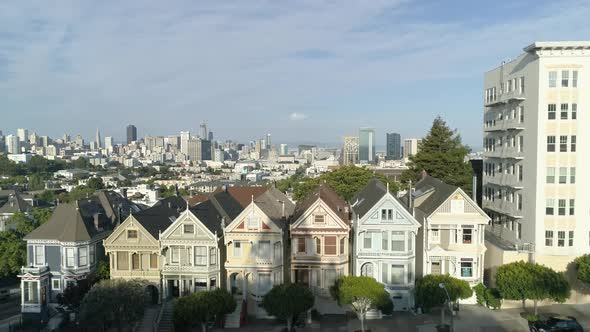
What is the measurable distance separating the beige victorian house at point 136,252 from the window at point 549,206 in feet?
99.2

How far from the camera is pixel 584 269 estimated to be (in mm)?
38438

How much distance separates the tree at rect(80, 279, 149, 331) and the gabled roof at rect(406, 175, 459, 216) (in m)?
22.1

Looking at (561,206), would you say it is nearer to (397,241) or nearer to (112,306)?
(397,241)

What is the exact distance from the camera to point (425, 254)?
40531 mm

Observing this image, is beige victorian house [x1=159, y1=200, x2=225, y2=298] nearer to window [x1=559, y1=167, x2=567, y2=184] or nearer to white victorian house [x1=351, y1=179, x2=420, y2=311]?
white victorian house [x1=351, y1=179, x2=420, y2=311]

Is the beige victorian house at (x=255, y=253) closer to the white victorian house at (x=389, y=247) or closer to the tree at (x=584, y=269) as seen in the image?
the white victorian house at (x=389, y=247)

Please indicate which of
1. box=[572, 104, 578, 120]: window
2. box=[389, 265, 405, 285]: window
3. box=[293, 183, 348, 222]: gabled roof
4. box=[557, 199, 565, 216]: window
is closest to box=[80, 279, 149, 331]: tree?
box=[293, 183, 348, 222]: gabled roof

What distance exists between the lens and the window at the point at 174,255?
1604 inches

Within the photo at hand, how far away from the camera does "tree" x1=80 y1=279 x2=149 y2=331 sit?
35.6 m

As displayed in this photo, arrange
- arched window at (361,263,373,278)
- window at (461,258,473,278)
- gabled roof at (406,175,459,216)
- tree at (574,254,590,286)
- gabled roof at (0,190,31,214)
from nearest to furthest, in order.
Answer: tree at (574,254,590,286) < arched window at (361,263,373,278) < window at (461,258,473,278) < gabled roof at (406,175,459,216) < gabled roof at (0,190,31,214)

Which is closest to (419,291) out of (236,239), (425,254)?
(425,254)

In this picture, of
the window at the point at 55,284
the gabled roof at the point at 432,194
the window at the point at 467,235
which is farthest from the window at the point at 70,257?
the window at the point at 467,235

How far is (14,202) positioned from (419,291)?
75245mm

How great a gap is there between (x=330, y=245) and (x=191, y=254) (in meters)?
10.5
